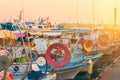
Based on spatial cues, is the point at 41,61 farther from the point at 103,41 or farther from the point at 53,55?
the point at 103,41

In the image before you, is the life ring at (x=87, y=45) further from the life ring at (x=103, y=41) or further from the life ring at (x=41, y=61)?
the life ring at (x=41, y=61)

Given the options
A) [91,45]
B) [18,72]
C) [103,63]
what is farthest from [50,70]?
[103,63]


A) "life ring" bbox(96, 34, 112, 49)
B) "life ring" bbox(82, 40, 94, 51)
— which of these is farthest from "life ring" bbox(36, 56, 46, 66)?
"life ring" bbox(96, 34, 112, 49)

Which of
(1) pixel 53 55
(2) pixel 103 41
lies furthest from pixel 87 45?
(1) pixel 53 55

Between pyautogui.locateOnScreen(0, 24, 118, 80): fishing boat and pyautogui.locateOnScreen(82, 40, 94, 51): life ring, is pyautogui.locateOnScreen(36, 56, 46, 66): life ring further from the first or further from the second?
pyautogui.locateOnScreen(82, 40, 94, 51): life ring

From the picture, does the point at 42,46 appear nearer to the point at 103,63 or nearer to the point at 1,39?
the point at 1,39

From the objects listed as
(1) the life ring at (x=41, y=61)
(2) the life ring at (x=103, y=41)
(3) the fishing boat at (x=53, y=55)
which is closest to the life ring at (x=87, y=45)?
(3) the fishing boat at (x=53, y=55)

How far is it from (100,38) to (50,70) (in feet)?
26.8

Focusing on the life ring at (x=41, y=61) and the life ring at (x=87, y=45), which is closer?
the life ring at (x=41, y=61)

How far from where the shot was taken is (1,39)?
46.1ft

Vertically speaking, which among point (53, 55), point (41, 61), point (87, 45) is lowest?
point (87, 45)

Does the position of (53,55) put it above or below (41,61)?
above

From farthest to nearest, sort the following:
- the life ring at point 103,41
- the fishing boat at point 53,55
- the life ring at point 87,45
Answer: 1. the life ring at point 103,41
2. the life ring at point 87,45
3. the fishing boat at point 53,55

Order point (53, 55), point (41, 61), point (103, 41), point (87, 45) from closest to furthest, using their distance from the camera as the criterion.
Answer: point (41, 61) < point (53, 55) < point (87, 45) < point (103, 41)
